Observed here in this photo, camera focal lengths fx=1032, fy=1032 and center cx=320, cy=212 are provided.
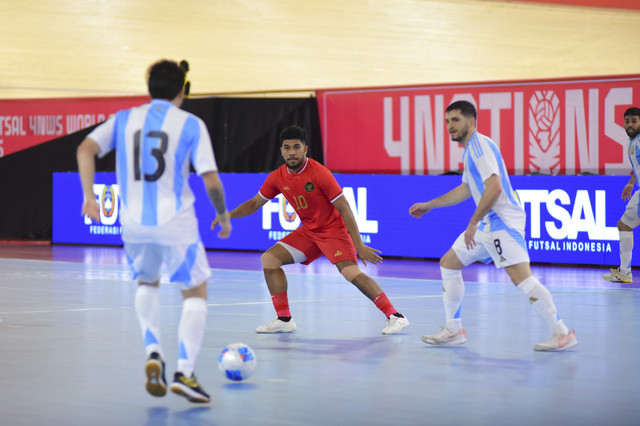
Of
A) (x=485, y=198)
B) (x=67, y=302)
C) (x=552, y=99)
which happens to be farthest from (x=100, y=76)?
(x=485, y=198)

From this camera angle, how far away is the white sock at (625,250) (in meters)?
13.7

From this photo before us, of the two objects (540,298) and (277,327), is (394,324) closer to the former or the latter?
(277,327)

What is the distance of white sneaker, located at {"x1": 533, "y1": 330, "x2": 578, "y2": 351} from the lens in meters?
8.11

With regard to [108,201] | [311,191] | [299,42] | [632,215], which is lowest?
[632,215]

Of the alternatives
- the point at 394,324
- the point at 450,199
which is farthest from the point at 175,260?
the point at 394,324

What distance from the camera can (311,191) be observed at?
9.31 m

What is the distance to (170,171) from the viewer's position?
6152 mm

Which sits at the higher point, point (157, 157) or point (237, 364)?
point (157, 157)

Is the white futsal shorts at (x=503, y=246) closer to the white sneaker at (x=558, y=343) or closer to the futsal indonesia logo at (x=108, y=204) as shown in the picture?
the white sneaker at (x=558, y=343)

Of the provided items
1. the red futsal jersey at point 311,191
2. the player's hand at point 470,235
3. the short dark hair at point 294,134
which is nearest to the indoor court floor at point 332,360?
the player's hand at point 470,235

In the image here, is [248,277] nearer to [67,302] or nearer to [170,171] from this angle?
[67,302]

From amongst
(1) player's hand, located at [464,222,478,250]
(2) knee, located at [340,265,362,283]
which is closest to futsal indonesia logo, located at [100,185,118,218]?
(2) knee, located at [340,265,362,283]

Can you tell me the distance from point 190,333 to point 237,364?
75 cm

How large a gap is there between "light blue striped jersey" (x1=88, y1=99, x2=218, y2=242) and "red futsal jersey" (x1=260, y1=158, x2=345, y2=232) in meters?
3.12
